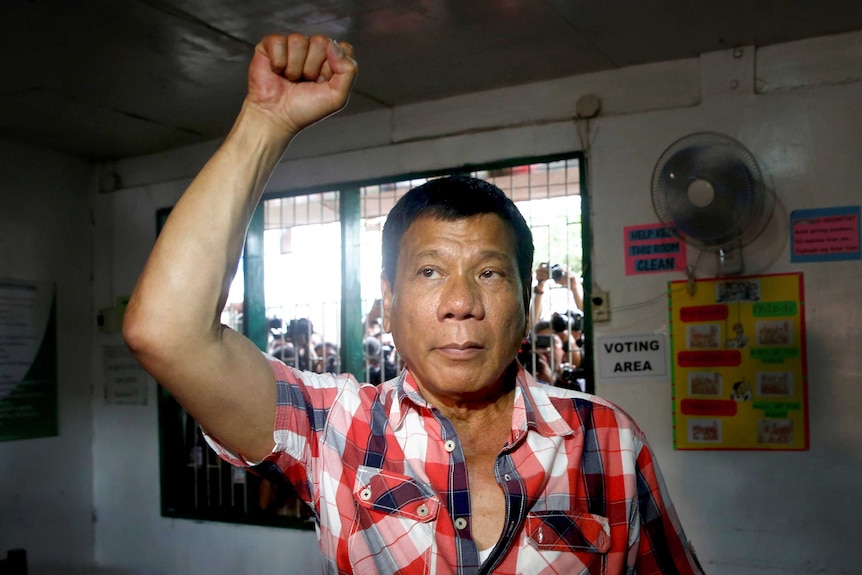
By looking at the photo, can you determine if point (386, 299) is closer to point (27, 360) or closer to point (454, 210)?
point (454, 210)

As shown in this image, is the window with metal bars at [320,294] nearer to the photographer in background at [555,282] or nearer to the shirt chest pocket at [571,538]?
the photographer in background at [555,282]

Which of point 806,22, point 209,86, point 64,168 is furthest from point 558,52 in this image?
point 64,168

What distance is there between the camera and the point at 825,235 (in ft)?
8.49

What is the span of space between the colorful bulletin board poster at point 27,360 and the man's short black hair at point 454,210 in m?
3.15

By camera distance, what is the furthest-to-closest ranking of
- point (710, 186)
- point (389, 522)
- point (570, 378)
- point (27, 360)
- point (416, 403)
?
point (27, 360), point (570, 378), point (710, 186), point (416, 403), point (389, 522)

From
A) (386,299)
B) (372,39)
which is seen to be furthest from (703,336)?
(386,299)

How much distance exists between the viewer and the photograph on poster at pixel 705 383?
2.72 m

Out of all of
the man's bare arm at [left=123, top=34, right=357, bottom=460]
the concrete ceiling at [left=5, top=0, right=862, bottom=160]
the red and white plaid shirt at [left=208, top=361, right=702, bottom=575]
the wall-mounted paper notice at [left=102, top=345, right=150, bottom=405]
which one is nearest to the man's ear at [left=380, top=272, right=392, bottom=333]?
the red and white plaid shirt at [left=208, top=361, right=702, bottom=575]

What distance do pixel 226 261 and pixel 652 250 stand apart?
2158 millimetres

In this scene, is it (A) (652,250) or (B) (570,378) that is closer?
(A) (652,250)

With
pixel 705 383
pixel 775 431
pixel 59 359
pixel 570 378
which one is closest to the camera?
pixel 775 431

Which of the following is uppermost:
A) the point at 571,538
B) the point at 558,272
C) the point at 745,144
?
the point at 745,144

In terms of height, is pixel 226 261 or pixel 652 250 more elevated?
pixel 652 250

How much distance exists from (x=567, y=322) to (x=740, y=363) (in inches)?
27.8
